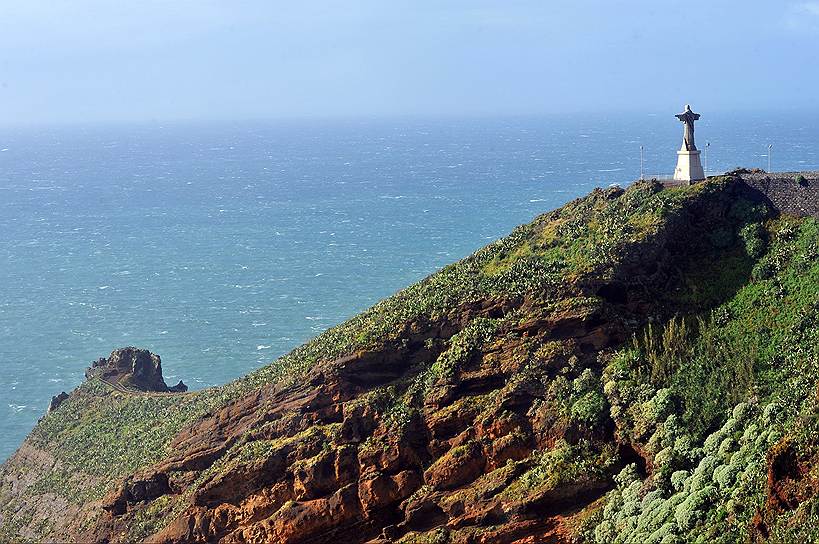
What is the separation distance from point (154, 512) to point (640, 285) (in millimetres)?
22525

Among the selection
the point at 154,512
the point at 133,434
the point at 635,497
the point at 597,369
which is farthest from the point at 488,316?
the point at 133,434

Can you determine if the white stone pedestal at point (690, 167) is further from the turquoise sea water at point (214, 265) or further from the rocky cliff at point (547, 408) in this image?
the turquoise sea water at point (214, 265)

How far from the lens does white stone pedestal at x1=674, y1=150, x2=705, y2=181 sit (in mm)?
52125

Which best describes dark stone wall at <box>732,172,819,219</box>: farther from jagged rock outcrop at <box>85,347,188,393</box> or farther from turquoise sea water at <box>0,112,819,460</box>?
turquoise sea water at <box>0,112,819,460</box>

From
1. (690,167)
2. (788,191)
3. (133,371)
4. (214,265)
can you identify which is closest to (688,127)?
(690,167)

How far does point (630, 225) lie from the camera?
162 ft

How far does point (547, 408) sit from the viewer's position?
4184cm

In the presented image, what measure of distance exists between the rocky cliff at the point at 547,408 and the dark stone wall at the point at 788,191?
157 millimetres

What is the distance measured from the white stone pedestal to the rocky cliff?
51.0 inches

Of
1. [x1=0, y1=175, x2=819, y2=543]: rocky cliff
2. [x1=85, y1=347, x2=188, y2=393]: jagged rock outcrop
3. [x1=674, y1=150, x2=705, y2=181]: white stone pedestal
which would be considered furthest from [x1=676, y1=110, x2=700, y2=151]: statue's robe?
[x1=85, y1=347, x2=188, y2=393]: jagged rock outcrop

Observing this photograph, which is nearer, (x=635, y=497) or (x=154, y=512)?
(x=635, y=497)

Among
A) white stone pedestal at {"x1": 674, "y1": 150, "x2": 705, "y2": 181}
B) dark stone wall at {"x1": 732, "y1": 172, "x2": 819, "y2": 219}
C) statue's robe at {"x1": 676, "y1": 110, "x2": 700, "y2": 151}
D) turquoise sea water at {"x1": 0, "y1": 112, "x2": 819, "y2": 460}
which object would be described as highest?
statue's robe at {"x1": 676, "y1": 110, "x2": 700, "y2": 151}

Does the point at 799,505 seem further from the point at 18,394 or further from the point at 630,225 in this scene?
the point at 18,394

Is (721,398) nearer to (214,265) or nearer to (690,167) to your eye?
(690,167)
